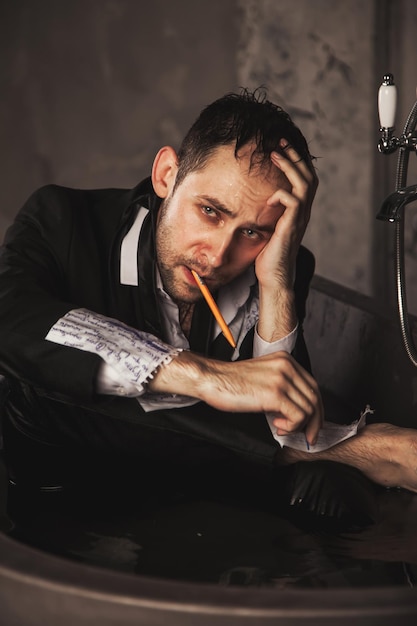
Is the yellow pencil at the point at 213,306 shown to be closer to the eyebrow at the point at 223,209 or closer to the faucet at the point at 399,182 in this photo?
the eyebrow at the point at 223,209

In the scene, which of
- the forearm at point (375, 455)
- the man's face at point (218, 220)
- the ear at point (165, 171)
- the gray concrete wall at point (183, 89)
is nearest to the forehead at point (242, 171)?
the man's face at point (218, 220)

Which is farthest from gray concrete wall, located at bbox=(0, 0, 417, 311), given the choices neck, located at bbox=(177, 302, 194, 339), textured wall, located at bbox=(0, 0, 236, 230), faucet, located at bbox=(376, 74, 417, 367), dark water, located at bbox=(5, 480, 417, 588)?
dark water, located at bbox=(5, 480, 417, 588)

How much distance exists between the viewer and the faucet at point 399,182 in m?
1.80

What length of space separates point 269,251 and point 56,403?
1.67 feet

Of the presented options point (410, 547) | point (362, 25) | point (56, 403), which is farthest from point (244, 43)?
point (410, 547)

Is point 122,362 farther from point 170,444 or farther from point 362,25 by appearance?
point 362,25

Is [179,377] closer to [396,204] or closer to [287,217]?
[287,217]

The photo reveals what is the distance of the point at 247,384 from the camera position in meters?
1.45

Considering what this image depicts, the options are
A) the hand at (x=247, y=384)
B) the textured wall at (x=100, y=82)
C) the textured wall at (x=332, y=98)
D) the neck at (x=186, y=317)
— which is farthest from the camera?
the textured wall at (x=100, y=82)

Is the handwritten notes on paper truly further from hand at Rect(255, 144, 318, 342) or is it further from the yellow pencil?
hand at Rect(255, 144, 318, 342)

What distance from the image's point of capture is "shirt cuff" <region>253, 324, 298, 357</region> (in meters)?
1.88

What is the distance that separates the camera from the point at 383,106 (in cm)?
189

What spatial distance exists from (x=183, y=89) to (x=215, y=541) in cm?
329

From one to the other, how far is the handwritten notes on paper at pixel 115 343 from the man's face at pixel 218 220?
32cm
